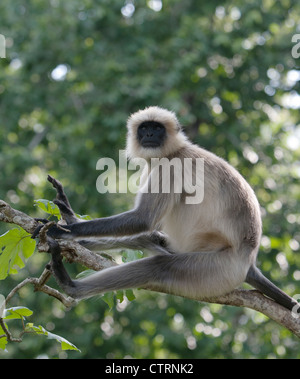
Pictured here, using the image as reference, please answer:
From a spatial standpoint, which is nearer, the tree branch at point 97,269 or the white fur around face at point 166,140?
the tree branch at point 97,269

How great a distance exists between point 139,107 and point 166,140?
476cm

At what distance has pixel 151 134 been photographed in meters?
4.88

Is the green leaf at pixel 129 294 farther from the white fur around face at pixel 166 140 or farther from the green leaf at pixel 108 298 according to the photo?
the white fur around face at pixel 166 140

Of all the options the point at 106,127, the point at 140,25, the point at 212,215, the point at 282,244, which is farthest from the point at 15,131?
the point at 212,215

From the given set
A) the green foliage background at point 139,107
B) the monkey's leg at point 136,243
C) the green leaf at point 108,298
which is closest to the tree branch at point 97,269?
the green leaf at point 108,298

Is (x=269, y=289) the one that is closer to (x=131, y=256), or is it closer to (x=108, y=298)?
(x=131, y=256)

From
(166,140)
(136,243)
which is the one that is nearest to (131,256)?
(136,243)

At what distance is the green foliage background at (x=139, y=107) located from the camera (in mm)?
9602

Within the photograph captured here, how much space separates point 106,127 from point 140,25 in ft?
6.65

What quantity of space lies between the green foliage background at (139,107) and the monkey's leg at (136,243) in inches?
173

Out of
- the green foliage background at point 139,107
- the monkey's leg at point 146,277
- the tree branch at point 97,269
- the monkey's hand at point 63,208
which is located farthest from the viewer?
the green foliage background at point 139,107

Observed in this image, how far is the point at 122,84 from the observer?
→ 9539mm

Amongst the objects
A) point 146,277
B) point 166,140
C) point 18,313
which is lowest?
point 146,277

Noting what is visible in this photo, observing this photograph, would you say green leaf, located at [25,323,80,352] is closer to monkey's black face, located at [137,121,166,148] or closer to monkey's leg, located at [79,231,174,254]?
monkey's leg, located at [79,231,174,254]
